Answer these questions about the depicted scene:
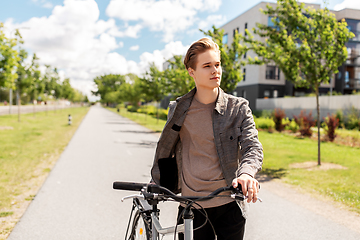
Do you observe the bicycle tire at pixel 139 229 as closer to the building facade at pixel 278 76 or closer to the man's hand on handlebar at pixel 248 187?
the man's hand on handlebar at pixel 248 187

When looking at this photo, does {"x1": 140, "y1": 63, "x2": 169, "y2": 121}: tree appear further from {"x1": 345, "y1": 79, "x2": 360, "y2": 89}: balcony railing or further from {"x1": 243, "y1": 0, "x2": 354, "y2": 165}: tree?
{"x1": 345, "y1": 79, "x2": 360, "y2": 89}: balcony railing

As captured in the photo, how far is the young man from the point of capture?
197 centimetres

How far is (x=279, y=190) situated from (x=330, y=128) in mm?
10091

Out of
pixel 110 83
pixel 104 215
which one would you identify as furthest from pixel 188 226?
pixel 110 83

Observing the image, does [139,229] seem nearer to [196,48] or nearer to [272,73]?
[196,48]

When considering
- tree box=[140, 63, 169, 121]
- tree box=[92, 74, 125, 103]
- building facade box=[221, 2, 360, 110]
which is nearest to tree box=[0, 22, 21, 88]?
tree box=[140, 63, 169, 121]

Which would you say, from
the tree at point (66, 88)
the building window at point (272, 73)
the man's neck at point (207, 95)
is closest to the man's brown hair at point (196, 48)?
the man's neck at point (207, 95)

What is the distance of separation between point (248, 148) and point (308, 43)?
8506 millimetres

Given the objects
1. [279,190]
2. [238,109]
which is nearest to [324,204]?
[279,190]

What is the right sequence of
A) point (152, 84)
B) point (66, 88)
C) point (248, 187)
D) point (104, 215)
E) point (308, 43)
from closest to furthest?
point (248, 187) → point (104, 215) → point (308, 43) → point (152, 84) → point (66, 88)

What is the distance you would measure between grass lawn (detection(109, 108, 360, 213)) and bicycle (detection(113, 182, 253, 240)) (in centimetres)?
462

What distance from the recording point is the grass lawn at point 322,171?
6.61m

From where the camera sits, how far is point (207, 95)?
210cm

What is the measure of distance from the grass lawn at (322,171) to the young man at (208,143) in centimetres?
449
